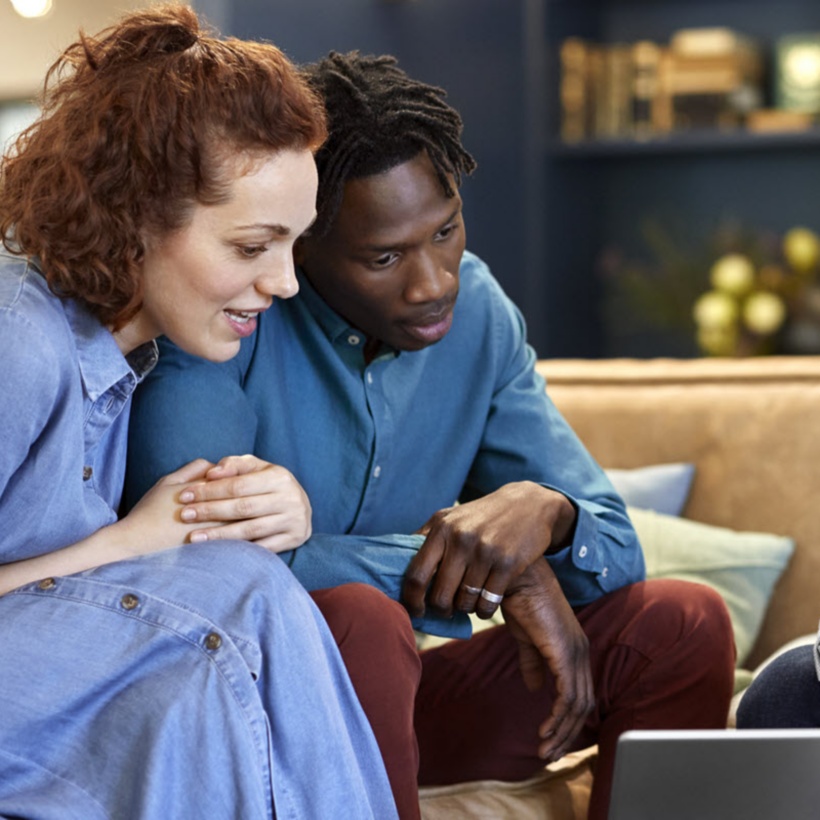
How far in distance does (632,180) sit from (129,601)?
365 centimetres

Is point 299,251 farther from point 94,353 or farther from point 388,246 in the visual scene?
point 94,353

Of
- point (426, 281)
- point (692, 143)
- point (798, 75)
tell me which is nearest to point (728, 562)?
point (426, 281)

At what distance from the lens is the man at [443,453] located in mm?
1445

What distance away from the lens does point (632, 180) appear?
4.60 meters

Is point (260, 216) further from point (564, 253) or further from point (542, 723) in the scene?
point (564, 253)

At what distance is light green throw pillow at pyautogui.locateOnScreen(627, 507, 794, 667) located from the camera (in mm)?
1893

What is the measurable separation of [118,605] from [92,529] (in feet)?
0.42

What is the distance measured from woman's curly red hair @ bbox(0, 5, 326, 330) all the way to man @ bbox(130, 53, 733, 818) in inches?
7.3

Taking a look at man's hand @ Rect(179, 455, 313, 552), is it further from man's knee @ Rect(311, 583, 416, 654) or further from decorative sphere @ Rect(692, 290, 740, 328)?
decorative sphere @ Rect(692, 290, 740, 328)

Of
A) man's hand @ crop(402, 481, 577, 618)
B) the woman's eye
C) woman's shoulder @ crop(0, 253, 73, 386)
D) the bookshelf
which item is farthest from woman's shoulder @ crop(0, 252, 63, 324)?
the bookshelf

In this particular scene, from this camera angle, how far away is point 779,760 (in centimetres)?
106

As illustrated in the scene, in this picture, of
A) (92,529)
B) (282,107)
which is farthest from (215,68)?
(92,529)

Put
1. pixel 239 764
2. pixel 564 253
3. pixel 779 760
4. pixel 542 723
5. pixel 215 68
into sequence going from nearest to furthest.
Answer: pixel 779 760 < pixel 239 764 < pixel 215 68 < pixel 542 723 < pixel 564 253

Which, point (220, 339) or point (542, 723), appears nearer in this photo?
point (220, 339)
